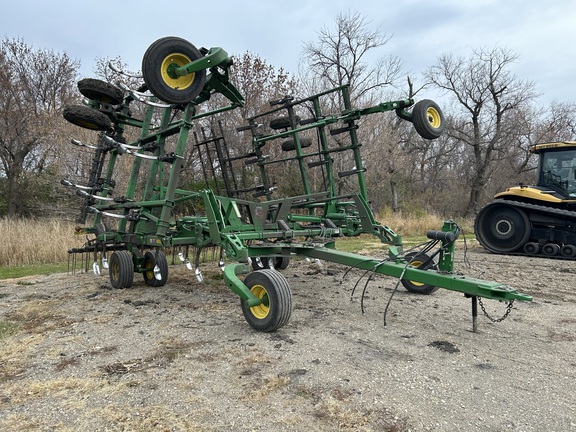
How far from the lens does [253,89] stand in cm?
1862

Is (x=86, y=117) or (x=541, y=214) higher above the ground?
(x=86, y=117)

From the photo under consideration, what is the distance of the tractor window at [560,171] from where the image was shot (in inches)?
399

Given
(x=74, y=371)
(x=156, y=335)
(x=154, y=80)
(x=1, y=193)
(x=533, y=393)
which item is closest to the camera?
(x=533, y=393)

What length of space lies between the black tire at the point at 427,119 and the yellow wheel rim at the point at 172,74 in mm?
3406

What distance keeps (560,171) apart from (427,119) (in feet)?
18.9

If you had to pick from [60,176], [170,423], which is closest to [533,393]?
[170,423]

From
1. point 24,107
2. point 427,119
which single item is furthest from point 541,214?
point 24,107

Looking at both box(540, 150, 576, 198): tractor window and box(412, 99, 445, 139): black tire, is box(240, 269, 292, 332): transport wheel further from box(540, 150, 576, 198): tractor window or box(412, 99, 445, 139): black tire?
box(540, 150, 576, 198): tractor window

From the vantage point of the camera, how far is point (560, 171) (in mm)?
10305

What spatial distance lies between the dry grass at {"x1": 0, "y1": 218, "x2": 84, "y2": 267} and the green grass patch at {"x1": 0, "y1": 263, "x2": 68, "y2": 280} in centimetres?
53

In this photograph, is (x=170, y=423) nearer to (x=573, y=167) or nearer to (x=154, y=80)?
(x=154, y=80)

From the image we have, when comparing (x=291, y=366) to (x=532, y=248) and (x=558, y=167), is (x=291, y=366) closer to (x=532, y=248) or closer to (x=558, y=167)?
(x=532, y=248)

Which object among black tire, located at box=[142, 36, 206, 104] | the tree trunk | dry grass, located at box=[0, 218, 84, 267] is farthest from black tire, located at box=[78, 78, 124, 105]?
the tree trunk

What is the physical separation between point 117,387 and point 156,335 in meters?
1.18
